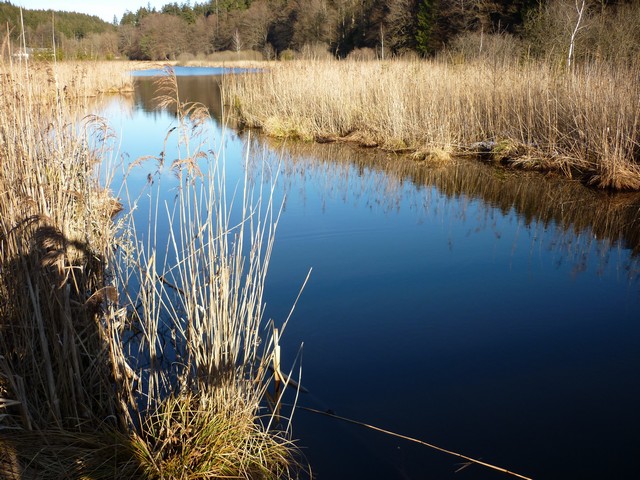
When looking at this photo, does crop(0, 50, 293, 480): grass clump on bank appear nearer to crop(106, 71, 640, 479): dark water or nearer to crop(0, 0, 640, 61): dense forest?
crop(106, 71, 640, 479): dark water

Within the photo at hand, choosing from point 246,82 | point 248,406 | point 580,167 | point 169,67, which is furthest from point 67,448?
point 246,82

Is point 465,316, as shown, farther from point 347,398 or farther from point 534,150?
point 534,150

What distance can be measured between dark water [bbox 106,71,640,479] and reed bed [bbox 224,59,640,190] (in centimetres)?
65

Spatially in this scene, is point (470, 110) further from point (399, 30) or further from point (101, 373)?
point (399, 30)

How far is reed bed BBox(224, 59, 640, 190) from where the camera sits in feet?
20.1

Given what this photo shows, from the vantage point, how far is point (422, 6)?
76.1 ft

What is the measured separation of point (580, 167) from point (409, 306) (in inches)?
165

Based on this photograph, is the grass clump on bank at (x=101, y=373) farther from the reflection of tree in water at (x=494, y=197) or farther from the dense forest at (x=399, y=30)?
the dense forest at (x=399, y=30)

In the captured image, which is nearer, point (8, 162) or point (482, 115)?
point (8, 162)

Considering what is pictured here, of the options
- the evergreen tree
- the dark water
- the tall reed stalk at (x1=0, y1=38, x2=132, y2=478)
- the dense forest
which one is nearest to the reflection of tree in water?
the dark water

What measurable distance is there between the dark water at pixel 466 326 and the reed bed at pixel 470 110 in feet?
2.13

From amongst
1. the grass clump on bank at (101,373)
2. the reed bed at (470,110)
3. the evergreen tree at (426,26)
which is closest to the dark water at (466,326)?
the grass clump on bank at (101,373)

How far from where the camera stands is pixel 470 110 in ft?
26.2

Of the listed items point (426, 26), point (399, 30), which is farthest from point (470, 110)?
point (399, 30)
